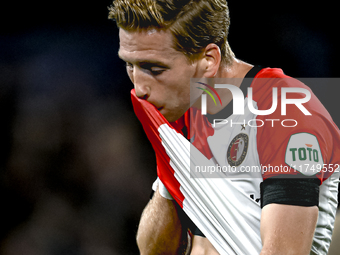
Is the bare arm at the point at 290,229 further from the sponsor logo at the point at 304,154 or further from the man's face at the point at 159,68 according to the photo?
the man's face at the point at 159,68

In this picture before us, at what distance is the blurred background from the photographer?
8.11ft

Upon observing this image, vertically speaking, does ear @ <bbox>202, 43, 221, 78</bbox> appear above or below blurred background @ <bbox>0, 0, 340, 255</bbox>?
above

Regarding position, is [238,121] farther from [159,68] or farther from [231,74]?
[159,68]

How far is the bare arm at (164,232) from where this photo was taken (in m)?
1.19

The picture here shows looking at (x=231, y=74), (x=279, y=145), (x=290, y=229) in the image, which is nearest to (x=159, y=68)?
(x=231, y=74)

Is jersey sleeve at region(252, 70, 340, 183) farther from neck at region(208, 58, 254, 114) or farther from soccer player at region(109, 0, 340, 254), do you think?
neck at region(208, 58, 254, 114)

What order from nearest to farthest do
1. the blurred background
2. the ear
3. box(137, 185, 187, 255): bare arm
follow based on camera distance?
the ear, box(137, 185, 187, 255): bare arm, the blurred background

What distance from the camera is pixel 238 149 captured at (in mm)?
925

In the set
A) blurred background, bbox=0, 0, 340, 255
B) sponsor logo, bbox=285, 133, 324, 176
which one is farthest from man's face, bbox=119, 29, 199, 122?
blurred background, bbox=0, 0, 340, 255

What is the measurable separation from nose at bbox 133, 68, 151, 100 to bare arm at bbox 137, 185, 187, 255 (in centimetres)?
40

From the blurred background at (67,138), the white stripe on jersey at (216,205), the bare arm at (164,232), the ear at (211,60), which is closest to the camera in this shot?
the white stripe on jersey at (216,205)

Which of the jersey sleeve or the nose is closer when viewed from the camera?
the jersey sleeve

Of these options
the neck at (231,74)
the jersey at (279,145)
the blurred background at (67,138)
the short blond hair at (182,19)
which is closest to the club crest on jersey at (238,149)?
the jersey at (279,145)

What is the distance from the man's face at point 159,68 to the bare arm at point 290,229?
0.41m
